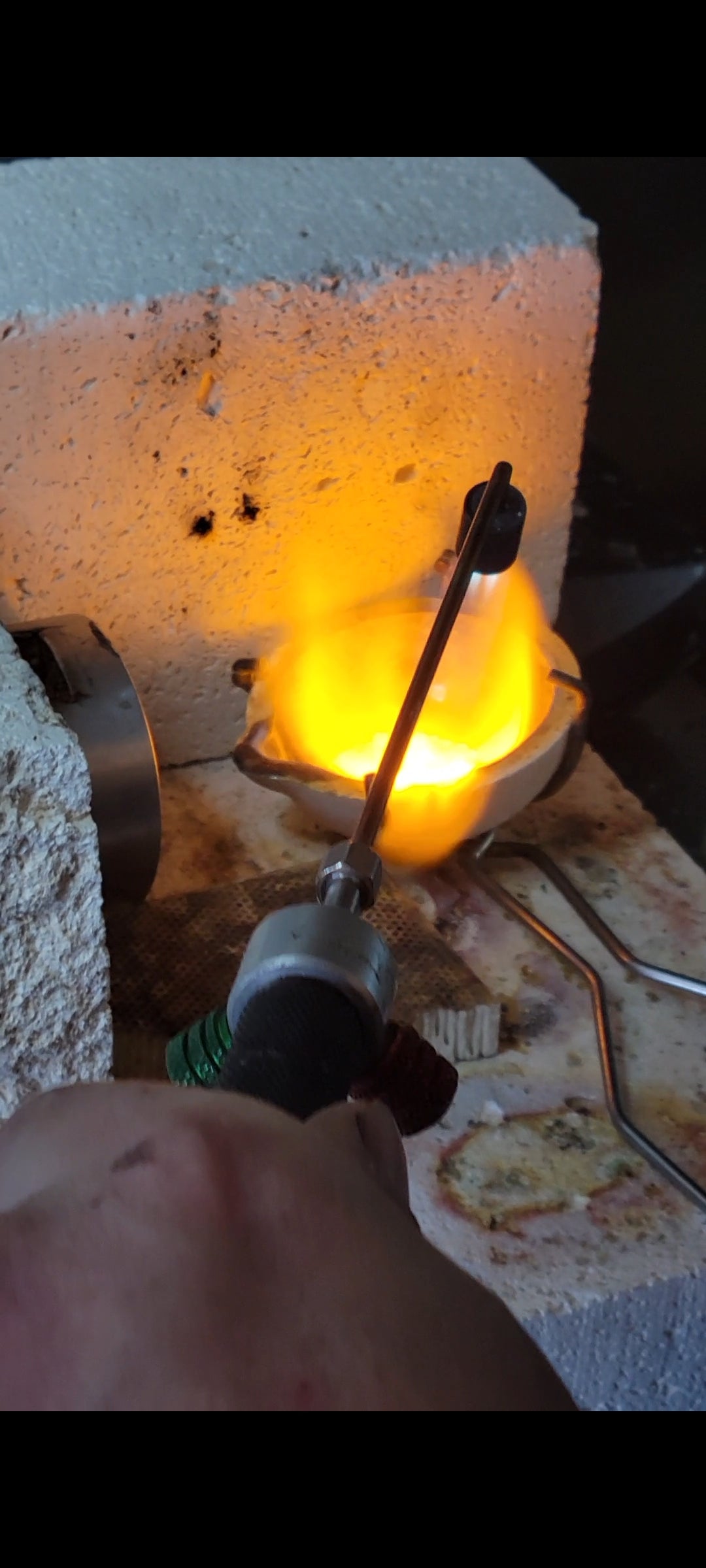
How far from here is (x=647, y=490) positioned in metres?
1.80

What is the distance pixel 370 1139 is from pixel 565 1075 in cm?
54

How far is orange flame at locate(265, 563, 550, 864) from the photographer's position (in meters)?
1.21

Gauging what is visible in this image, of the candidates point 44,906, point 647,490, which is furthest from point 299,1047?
point 647,490

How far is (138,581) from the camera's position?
120 cm

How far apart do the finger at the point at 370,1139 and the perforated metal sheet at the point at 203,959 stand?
457 mm

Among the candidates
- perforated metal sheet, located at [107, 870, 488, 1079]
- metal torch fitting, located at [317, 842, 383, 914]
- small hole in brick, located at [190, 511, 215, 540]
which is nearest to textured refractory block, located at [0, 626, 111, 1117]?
perforated metal sheet, located at [107, 870, 488, 1079]

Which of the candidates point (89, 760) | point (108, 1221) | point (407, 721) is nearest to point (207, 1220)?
point (108, 1221)

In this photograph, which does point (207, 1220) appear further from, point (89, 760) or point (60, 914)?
point (89, 760)

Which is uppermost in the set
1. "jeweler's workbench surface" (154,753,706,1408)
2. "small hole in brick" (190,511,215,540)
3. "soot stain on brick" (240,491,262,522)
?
"soot stain on brick" (240,491,262,522)

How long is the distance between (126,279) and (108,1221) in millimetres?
819

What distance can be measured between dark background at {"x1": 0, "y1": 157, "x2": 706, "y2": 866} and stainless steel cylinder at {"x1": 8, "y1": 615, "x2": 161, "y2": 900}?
0.63 m

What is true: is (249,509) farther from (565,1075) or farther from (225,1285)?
(225,1285)

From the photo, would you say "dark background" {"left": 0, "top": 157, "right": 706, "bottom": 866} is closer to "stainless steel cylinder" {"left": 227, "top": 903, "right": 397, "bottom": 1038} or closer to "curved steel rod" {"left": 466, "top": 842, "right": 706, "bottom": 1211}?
Answer: "curved steel rod" {"left": 466, "top": 842, "right": 706, "bottom": 1211}

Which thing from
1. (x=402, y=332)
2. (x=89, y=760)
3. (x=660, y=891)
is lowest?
(x=660, y=891)
